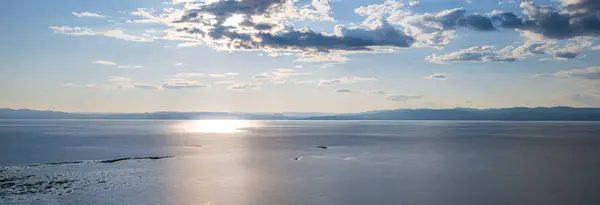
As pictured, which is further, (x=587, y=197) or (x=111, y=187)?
(x=111, y=187)

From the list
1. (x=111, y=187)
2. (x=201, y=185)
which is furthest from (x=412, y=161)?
(x=111, y=187)

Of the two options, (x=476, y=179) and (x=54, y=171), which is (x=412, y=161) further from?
(x=54, y=171)

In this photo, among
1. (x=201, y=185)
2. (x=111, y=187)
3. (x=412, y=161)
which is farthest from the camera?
(x=412, y=161)

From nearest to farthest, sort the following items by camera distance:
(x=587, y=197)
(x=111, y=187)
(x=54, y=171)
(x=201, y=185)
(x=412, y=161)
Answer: (x=587, y=197), (x=111, y=187), (x=201, y=185), (x=54, y=171), (x=412, y=161)

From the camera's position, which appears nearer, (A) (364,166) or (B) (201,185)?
(B) (201,185)

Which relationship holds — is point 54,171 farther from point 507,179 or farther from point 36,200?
point 507,179

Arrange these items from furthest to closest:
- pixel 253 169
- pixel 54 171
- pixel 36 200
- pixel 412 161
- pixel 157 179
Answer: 1. pixel 412 161
2. pixel 253 169
3. pixel 54 171
4. pixel 157 179
5. pixel 36 200

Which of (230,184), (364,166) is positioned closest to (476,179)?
(364,166)

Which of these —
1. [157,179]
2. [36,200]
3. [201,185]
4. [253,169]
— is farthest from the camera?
[253,169]
